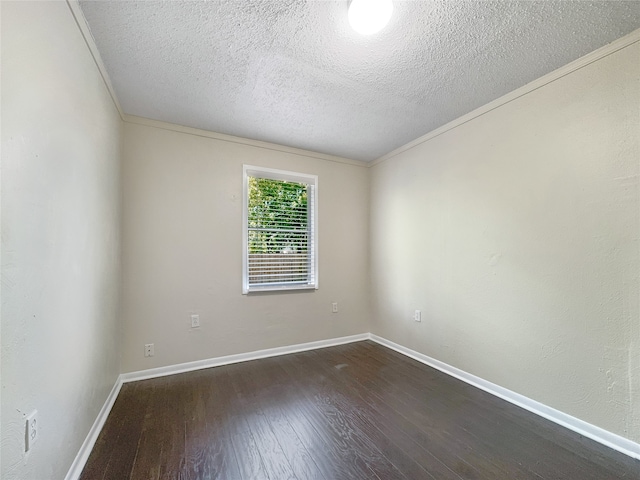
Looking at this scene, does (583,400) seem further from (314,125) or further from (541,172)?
(314,125)

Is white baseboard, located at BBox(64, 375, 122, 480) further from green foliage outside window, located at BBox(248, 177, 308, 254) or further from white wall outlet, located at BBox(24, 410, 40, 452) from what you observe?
green foliage outside window, located at BBox(248, 177, 308, 254)

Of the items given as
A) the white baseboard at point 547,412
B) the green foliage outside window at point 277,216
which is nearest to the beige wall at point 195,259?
the green foliage outside window at point 277,216

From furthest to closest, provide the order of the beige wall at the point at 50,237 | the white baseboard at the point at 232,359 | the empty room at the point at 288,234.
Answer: the white baseboard at the point at 232,359 → the empty room at the point at 288,234 → the beige wall at the point at 50,237

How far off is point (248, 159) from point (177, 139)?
74cm

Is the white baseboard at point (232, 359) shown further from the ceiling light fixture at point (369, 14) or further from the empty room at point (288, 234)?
the ceiling light fixture at point (369, 14)

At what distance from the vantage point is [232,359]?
3.04m

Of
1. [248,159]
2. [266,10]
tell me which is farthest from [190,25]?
[248,159]

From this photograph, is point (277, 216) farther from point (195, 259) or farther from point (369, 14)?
point (369, 14)

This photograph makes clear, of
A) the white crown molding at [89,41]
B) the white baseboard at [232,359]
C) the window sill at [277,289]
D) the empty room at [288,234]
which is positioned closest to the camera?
the empty room at [288,234]

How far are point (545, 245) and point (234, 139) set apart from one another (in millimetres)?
3079

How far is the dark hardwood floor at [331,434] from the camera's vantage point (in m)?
1.54

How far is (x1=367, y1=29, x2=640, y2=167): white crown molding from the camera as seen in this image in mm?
1703

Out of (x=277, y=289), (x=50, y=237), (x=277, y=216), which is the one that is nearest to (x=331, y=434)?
(x=277, y=289)

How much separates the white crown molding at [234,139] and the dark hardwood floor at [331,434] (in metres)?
2.47
